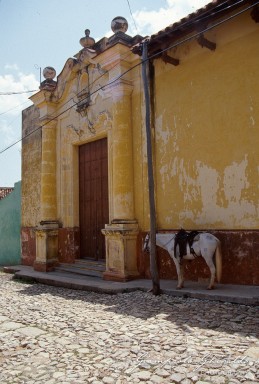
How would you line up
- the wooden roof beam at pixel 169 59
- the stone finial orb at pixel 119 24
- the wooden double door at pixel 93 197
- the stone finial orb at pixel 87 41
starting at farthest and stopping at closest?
1. the stone finial orb at pixel 87 41
2. the wooden double door at pixel 93 197
3. the stone finial orb at pixel 119 24
4. the wooden roof beam at pixel 169 59

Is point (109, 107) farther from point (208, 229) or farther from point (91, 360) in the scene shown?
point (91, 360)

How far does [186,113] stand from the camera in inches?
272

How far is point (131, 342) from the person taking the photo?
380 centimetres

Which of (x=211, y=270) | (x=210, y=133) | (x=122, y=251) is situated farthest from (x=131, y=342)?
(x=210, y=133)

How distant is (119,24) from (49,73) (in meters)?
3.46

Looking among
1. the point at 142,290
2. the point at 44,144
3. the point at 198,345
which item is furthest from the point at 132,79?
the point at 198,345

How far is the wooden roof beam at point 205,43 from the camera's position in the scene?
6.20 meters

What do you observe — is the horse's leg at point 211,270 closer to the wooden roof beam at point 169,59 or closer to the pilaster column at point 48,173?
the wooden roof beam at point 169,59

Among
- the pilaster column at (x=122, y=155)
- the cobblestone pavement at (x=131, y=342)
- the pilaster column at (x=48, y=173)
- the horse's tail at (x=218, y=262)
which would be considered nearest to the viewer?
the cobblestone pavement at (x=131, y=342)

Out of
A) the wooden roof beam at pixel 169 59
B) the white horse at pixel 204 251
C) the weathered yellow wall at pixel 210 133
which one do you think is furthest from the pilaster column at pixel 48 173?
the white horse at pixel 204 251

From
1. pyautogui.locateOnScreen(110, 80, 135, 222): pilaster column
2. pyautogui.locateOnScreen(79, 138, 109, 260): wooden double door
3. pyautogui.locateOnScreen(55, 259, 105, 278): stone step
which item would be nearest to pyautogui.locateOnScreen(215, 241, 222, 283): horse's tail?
pyautogui.locateOnScreen(110, 80, 135, 222): pilaster column

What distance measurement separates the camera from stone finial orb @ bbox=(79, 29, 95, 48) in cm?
955

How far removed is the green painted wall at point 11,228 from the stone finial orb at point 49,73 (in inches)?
165

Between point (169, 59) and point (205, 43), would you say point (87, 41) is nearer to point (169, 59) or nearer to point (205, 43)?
point (169, 59)
